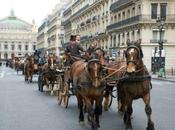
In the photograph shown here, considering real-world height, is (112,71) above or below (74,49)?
below

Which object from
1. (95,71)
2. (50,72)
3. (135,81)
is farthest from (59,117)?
(50,72)

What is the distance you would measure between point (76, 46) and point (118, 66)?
8.43 ft

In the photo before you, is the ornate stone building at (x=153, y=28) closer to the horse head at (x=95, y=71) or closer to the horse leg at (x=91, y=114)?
the horse leg at (x=91, y=114)

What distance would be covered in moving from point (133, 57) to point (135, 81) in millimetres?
648

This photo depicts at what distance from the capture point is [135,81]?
1152 centimetres

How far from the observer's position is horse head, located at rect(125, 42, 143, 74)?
11.1 meters

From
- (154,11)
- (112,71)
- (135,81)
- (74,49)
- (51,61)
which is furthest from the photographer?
(154,11)

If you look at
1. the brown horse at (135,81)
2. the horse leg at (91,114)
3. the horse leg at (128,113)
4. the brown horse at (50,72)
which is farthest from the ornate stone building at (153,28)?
the horse leg at (91,114)

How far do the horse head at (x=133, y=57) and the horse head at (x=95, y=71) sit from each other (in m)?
0.65

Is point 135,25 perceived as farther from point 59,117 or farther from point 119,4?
point 59,117

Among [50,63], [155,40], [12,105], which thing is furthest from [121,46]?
[12,105]

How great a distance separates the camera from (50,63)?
73.6 ft

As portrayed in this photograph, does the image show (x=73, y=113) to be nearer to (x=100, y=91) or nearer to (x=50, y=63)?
(x=100, y=91)

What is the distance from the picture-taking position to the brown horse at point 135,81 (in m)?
11.1
